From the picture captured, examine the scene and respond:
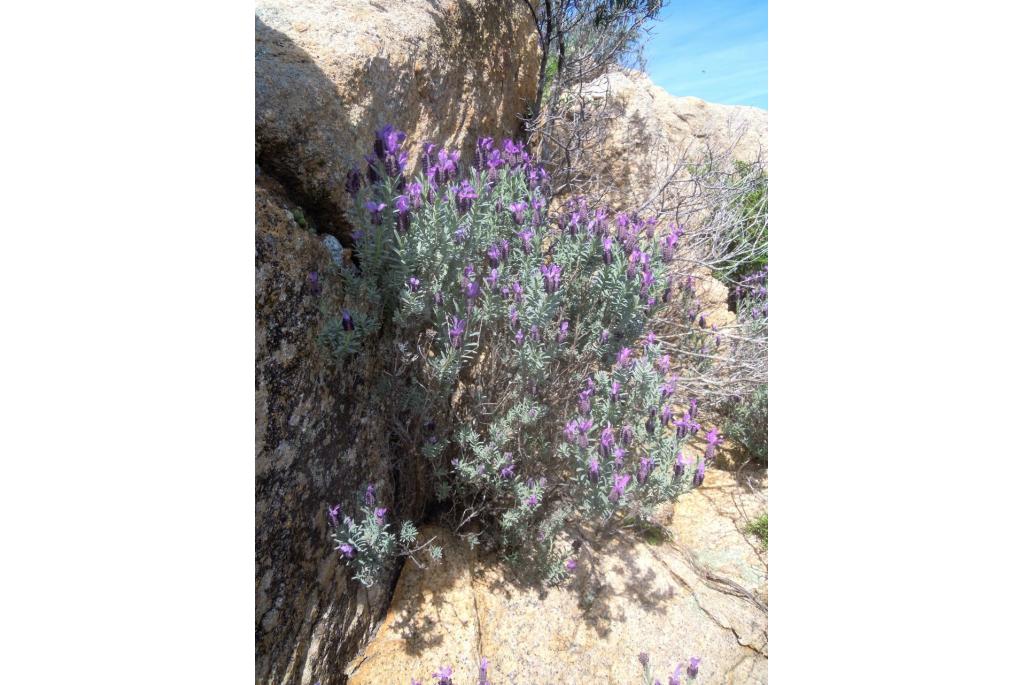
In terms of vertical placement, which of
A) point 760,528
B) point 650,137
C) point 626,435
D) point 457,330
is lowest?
point 760,528

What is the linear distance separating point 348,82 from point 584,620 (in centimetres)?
221

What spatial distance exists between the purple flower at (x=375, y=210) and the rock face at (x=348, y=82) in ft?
1.08

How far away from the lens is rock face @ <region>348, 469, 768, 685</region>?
2.11 m

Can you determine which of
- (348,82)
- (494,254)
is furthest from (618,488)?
(348,82)

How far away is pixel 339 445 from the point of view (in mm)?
1916

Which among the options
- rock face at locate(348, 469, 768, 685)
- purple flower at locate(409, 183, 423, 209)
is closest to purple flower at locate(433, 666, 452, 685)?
rock face at locate(348, 469, 768, 685)

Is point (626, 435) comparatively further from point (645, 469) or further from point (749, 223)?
point (749, 223)

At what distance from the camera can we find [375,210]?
5.86ft

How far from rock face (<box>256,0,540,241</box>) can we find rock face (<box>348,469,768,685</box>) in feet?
4.60

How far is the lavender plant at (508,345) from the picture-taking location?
74.2 inches

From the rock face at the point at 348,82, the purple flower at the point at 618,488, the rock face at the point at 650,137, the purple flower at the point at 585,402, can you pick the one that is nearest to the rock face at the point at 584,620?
the purple flower at the point at 618,488

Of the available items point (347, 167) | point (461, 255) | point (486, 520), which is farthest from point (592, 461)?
point (347, 167)

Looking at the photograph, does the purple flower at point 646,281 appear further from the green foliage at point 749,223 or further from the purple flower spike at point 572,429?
the green foliage at point 749,223

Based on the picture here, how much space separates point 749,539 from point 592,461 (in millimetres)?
1463
